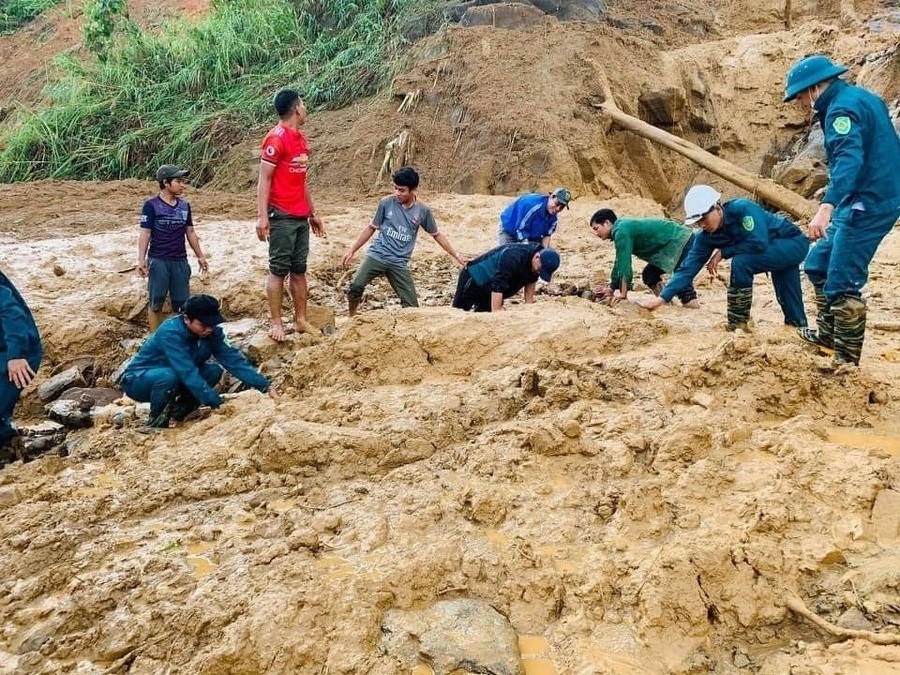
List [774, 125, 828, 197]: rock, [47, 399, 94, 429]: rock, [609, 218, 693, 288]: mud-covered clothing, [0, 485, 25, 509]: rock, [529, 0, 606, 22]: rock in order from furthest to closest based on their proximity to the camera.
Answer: [529, 0, 606, 22]: rock < [774, 125, 828, 197]: rock < [609, 218, 693, 288]: mud-covered clothing < [47, 399, 94, 429]: rock < [0, 485, 25, 509]: rock

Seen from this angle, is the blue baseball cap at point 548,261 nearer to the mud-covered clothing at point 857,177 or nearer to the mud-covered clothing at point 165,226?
the mud-covered clothing at point 857,177

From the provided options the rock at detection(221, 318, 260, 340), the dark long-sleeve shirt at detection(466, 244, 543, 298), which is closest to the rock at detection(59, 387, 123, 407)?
the rock at detection(221, 318, 260, 340)

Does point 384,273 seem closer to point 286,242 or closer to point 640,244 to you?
point 286,242

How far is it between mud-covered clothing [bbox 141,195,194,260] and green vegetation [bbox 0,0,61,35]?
17.8m

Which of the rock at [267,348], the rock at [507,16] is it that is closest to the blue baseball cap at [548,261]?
the rock at [267,348]

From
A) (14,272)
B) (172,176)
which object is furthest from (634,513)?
(14,272)

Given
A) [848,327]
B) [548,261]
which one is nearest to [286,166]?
[548,261]

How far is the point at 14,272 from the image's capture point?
655cm

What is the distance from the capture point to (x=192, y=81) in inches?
516

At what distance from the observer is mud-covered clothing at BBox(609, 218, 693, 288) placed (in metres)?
5.59

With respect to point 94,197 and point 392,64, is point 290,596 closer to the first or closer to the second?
point 94,197

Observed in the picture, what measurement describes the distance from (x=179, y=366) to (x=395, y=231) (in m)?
1.97

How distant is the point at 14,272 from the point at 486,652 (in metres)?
6.11

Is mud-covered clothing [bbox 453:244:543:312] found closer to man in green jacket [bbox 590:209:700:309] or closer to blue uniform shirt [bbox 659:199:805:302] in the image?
man in green jacket [bbox 590:209:700:309]
